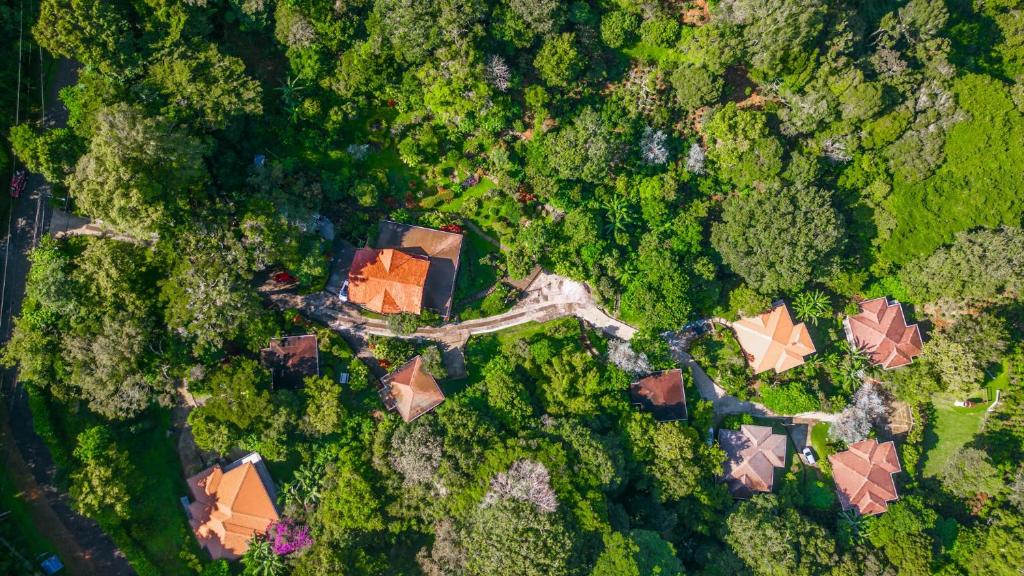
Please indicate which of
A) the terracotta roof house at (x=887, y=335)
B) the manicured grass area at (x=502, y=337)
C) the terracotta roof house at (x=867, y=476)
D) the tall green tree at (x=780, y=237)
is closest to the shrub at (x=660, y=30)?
the tall green tree at (x=780, y=237)

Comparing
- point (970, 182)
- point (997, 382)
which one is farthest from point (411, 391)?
point (997, 382)

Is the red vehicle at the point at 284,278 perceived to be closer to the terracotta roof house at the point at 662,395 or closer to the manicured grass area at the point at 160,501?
the manicured grass area at the point at 160,501

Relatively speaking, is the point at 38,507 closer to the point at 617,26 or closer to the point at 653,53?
the point at 617,26

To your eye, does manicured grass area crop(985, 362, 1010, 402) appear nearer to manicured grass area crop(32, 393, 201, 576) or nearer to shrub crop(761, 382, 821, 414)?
shrub crop(761, 382, 821, 414)

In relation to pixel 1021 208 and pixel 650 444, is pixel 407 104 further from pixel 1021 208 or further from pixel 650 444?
pixel 1021 208

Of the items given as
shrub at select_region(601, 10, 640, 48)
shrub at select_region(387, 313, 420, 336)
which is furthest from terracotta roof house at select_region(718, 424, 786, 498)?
shrub at select_region(601, 10, 640, 48)

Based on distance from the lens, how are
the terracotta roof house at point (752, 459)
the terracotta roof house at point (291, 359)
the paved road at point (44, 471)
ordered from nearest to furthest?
the paved road at point (44, 471)
the terracotta roof house at point (291, 359)
the terracotta roof house at point (752, 459)
